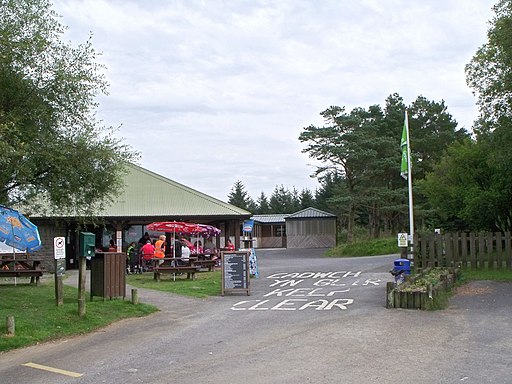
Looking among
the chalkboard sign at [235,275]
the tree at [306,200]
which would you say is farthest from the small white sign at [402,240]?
the tree at [306,200]

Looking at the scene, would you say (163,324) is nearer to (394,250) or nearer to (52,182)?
(52,182)

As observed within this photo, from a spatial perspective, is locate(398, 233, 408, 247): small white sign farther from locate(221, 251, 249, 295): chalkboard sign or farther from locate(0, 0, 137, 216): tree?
locate(0, 0, 137, 216): tree

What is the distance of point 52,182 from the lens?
1338 cm

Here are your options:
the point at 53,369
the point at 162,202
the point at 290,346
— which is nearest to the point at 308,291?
the point at 290,346

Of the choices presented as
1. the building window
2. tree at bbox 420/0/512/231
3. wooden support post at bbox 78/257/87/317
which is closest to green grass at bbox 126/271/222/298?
wooden support post at bbox 78/257/87/317

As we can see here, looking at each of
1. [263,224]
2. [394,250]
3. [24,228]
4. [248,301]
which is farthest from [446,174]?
[263,224]

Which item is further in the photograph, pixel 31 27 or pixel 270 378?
pixel 31 27

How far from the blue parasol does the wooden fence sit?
12.4m

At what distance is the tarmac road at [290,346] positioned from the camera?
7.40 meters

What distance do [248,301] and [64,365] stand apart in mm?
7310

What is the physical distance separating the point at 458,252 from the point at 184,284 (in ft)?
30.5

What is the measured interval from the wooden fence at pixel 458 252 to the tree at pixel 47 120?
36.7ft

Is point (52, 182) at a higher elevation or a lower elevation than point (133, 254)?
higher

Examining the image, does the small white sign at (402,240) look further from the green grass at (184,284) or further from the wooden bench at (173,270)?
the wooden bench at (173,270)
